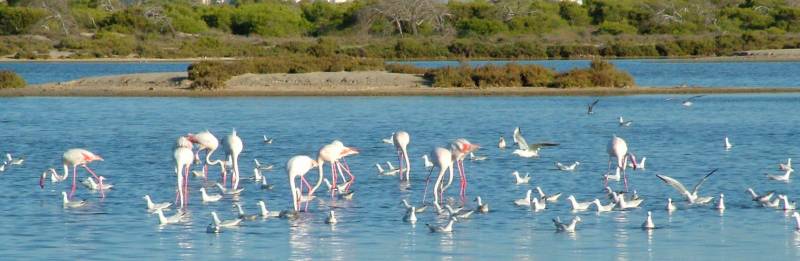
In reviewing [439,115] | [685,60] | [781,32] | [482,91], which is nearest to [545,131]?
[439,115]

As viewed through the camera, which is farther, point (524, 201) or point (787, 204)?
point (524, 201)

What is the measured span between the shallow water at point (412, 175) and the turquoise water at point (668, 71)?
719cm

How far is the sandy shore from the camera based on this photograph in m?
38.2

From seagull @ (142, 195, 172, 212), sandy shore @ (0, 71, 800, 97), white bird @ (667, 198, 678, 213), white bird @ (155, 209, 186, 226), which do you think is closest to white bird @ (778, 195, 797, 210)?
white bird @ (667, 198, 678, 213)

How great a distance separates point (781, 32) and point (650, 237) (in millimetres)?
69969

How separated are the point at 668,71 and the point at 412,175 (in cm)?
3425

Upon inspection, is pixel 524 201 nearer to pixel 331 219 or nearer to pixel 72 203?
pixel 331 219

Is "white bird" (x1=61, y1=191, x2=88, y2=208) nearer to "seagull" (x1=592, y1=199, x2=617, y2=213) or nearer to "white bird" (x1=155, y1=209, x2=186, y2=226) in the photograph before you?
"white bird" (x1=155, y1=209, x2=186, y2=226)

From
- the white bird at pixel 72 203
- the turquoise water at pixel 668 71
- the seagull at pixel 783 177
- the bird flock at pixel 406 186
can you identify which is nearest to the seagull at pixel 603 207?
the bird flock at pixel 406 186

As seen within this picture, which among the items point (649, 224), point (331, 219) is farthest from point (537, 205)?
point (331, 219)

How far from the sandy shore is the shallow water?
5.20ft

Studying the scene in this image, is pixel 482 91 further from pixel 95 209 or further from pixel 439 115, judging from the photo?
pixel 95 209

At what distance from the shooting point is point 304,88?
128 ft

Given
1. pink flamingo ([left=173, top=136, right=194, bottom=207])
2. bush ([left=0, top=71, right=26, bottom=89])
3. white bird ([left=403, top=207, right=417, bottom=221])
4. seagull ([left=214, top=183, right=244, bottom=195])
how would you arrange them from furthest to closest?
bush ([left=0, top=71, right=26, bottom=89]), seagull ([left=214, top=183, right=244, bottom=195]), pink flamingo ([left=173, top=136, right=194, bottom=207]), white bird ([left=403, top=207, right=417, bottom=221])
